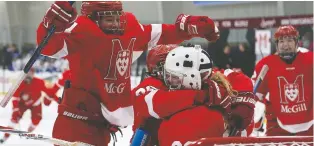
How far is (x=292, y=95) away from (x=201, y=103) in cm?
175

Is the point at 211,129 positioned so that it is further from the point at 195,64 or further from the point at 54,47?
the point at 54,47

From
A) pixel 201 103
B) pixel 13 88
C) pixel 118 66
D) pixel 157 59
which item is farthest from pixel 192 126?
pixel 13 88

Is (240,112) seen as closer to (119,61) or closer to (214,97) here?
(214,97)

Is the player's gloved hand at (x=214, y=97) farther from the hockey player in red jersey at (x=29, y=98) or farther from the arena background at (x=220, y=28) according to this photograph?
the hockey player in red jersey at (x=29, y=98)

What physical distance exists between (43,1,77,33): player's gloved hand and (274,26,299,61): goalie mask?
5.55 ft

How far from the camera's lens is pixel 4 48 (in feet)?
24.1

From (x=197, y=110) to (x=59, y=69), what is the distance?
595cm

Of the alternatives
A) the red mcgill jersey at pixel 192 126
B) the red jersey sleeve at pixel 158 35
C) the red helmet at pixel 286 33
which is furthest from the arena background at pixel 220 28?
the red mcgill jersey at pixel 192 126

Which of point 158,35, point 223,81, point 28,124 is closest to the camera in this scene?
point 223,81

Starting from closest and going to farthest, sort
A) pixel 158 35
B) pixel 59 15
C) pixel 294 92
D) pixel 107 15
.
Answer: pixel 59 15 → pixel 107 15 → pixel 158 35 → pixel 294 92

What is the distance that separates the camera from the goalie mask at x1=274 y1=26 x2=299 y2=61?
10.5 feet

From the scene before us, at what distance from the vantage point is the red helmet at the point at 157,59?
6.25ft

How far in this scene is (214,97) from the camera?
157 centimetres

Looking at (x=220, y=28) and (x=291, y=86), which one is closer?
(x=291, y=86)
